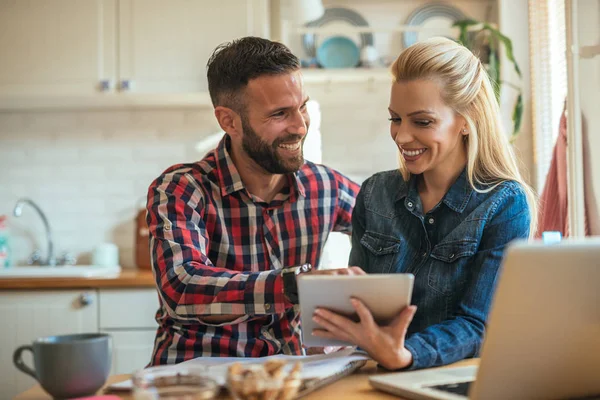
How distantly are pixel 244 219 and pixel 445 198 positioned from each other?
1.77ft

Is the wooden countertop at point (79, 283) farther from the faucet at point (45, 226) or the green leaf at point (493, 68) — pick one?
the green leaf at point (493, 68)

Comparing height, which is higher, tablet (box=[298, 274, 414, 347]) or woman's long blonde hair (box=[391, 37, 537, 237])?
woman's long blonde hair (box=[391, 37, 537, 237])

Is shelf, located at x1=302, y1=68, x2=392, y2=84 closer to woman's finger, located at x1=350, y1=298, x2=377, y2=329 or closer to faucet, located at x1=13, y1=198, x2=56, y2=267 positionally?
faucet, located at x1=13, y1=198, x2=56, y2=267

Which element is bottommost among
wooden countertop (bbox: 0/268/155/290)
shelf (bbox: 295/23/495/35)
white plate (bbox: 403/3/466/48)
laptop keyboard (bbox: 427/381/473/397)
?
laptop keyboard (bbox: 427/381/473/397)

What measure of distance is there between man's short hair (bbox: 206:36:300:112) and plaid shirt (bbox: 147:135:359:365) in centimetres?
16

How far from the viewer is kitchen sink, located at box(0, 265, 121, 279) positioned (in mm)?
3275

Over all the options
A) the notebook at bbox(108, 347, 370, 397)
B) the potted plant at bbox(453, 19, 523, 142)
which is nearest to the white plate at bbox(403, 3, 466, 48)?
the potted plant at bbox(453, 19, 523, 142)

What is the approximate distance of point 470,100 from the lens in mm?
1743

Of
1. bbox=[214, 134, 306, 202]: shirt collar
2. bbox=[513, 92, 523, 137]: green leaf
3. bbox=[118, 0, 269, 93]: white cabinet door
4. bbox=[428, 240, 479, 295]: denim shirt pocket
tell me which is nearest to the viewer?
bbox=[428, 240, 479, 295]: denim shirt pocket

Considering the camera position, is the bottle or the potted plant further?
the bottle

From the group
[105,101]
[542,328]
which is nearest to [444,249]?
[542,328]

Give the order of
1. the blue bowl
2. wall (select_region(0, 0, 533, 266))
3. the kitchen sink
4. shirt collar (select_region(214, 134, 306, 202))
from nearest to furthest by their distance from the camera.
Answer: shirt collar (select_region(214, 134, 306, 202)), the kitchen sink, the blue bowl, wall (select_region(0, 0, 533, 266))

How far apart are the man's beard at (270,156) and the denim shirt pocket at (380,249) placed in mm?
337

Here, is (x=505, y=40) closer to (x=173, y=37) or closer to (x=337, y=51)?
(x=337, y=51)
